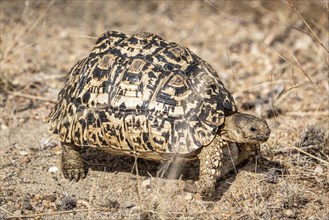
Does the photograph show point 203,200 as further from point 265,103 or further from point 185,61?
point 265,103

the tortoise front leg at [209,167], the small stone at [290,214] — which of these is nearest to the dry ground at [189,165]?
the small stone at [290,214]

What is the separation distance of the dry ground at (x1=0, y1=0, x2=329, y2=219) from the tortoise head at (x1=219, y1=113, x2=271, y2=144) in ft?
1.23

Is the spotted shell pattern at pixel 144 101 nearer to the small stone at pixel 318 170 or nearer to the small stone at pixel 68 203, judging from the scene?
the small stone at pixel 68 203

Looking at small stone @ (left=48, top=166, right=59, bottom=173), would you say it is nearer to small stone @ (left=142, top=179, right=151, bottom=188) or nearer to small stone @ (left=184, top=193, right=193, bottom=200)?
small stone @ (left=142, top=179, right=151, bottom=188)

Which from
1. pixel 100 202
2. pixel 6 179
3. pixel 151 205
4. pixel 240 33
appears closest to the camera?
pixel 151 205

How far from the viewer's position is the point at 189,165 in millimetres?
5094

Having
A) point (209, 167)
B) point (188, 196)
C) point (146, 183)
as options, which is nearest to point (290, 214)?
point (209, 167)

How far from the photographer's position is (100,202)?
449 cm

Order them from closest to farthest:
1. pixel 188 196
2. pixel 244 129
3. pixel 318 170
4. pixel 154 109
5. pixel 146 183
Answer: pixel 154 109 → pixel 244 129 → pixel 188 196 → pixel 146 183 → pixel 318 170

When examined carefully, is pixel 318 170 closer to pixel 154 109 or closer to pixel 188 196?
pixel 188 196

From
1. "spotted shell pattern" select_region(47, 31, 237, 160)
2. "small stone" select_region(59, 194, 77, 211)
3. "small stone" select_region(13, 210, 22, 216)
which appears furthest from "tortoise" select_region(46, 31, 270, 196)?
"small stone" select_region(13, 210, 22, 216)

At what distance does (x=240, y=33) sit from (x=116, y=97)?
172 inches

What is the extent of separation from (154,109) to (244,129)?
72 cm

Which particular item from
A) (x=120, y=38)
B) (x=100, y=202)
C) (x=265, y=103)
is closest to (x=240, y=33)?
(x=265, y=103)
